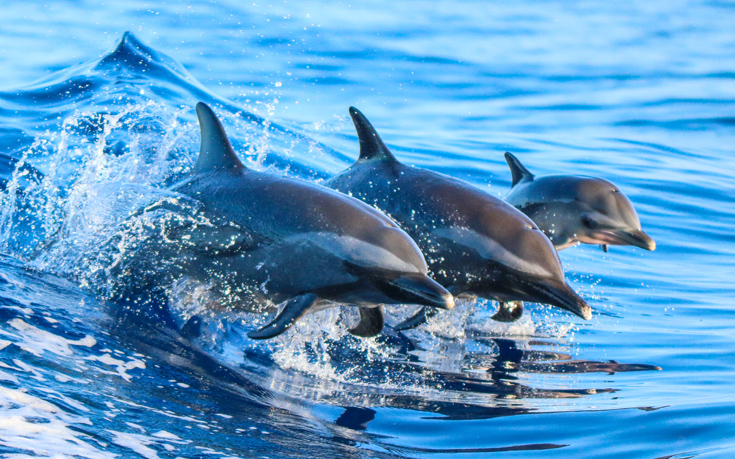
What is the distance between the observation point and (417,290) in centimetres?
447

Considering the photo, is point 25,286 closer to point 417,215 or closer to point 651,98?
point 417,215

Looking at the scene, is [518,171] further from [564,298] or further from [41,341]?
[41,341]

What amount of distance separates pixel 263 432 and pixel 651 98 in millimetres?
19072

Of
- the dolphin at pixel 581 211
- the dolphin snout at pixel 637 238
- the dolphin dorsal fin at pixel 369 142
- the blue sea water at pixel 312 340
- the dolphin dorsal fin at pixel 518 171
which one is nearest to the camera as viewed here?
the blue sea water at pixel 312 340

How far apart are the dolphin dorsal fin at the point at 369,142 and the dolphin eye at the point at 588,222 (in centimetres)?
161

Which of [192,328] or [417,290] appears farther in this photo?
[192,328]

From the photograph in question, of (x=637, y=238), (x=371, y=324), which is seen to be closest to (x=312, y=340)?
(x=371, y=324)

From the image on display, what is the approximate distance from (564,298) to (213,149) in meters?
2.45

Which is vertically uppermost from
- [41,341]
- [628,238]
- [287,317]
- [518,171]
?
[518,171]

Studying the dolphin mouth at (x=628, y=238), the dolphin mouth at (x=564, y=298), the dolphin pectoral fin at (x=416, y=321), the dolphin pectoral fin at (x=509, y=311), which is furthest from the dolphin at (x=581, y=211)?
the dolphin pectoral fin at (x=416, y=321)

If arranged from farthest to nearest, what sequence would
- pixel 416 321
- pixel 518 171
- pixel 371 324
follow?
1. pixel 518 171
2. pixel 416 321
3. pixel 371 324

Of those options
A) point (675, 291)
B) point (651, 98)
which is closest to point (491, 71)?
point (651, 98)

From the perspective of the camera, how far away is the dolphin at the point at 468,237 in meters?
5.16

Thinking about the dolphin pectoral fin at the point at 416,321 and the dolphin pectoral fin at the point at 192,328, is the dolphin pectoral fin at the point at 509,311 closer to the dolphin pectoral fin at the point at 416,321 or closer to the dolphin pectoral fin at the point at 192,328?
the dolphin pectoral fin at the point at 416,321
